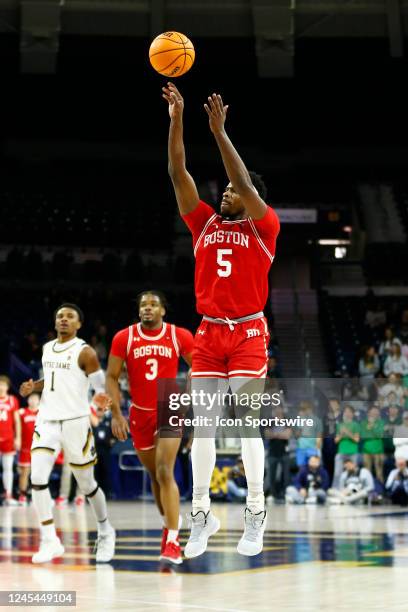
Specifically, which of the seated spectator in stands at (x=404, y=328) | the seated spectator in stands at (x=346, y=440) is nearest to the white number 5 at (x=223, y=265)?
the seated spectator in stands at (x=346, y=440)

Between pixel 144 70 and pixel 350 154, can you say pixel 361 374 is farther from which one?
pixel 350 154

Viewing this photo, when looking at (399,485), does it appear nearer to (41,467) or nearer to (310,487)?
(310,487)

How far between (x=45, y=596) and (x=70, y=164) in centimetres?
2671

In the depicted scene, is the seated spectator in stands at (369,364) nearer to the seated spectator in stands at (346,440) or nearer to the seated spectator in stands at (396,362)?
the seated spectator in stands at (396,362)

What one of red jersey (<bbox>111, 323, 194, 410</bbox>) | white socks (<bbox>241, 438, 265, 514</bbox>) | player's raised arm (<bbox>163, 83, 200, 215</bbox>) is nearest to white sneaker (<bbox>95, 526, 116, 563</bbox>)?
red jersey (<bbox>111, 323, 194, 410</bbox>)

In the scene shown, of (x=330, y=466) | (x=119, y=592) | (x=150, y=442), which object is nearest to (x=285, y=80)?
(x=330, y=466)

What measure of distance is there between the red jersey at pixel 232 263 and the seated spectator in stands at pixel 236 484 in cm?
1296

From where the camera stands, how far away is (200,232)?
7277 millimetres

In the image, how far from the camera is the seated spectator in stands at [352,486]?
19297mm

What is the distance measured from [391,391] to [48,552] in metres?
7.95

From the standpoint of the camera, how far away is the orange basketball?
7.23 m

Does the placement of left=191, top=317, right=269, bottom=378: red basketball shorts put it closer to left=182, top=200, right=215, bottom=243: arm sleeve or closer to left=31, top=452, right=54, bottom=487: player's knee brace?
left=182, top=200, right=215, bottom=243: arm sleeve

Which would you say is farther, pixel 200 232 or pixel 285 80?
pixel 285 80

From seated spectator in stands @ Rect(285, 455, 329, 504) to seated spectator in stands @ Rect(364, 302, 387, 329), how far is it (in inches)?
333
